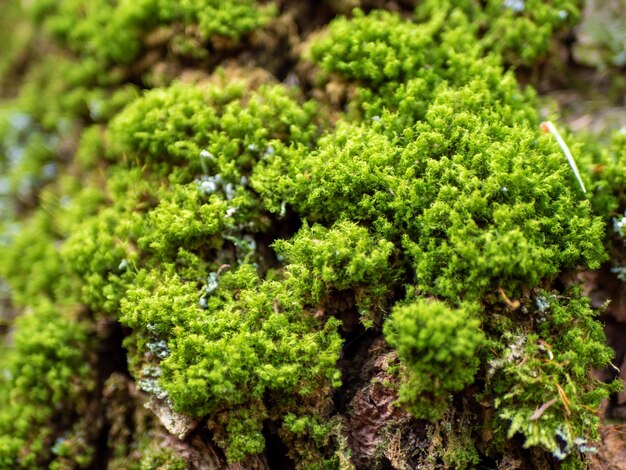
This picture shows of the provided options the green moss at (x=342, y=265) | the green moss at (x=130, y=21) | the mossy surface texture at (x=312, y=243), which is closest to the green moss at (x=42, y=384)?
the mossy surface texture at (x=312, y=243)

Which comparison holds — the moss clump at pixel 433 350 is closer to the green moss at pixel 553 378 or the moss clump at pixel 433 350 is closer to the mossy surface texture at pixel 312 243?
the mossy surface texture at pixel 312 243

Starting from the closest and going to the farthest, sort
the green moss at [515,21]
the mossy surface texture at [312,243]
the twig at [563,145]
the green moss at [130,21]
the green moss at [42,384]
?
the mossy surface texture at [312,243] < the twig at [563,145] < the green moss at [42,384] < the green moss at [515,21] < the green moss at [130,21]

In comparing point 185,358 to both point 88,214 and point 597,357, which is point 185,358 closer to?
point 88,214

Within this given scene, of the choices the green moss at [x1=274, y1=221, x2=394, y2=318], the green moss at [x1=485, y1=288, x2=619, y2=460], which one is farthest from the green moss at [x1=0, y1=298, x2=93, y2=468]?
the green moss at [x1=485, y1=288, x2=619, y2=460]

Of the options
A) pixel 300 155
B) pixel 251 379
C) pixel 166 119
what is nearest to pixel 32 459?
pixel 251 379

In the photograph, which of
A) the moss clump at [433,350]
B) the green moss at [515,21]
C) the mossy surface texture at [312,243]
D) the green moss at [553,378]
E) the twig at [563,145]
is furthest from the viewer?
the green moss at [515,21]

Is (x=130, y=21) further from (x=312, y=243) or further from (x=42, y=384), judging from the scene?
(x=42, y=384)

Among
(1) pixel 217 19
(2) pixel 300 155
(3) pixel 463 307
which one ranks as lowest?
(3) pixel 463 307
